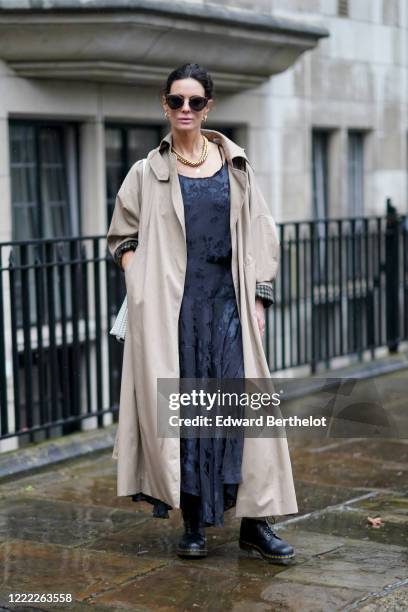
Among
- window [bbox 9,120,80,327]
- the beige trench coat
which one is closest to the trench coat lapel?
the beige trench coat

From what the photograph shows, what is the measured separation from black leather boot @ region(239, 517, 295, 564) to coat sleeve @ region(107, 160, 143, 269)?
1344 millimetres

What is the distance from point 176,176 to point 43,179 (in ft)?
16.0

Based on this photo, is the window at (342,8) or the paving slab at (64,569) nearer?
the paving slab at (64,569)

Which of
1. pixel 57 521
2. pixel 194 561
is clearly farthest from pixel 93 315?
pixel 194 561

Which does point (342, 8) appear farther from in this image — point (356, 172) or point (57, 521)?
point (57, 521)

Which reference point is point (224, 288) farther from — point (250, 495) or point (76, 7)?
point (76, 7)

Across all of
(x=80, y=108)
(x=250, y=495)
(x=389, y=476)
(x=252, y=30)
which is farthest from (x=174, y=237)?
(x=252, y=30)

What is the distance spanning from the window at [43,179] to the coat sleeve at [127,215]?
4420mm

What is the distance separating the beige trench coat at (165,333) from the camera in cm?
543

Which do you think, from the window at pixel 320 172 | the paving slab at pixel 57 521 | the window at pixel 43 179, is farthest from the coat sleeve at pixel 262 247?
the window at pixel 320 172

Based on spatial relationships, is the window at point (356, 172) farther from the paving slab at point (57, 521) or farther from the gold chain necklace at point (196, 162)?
the gold chain necklace at point (196, 162)

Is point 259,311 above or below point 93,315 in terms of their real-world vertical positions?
above

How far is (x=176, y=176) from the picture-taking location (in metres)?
5.48

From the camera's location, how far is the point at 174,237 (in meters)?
5.47
